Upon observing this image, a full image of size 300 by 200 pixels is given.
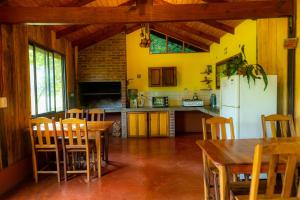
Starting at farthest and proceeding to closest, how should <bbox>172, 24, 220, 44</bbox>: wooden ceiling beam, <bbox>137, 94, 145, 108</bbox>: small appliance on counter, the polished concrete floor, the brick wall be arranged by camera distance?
1. <bbox>137, 94, 145, 108</bbox>: small appliance on counter
2. the brick wall
3. <bbox>172, 24, 220, 44</bbox>: wooden ceiling beam
4. the polished concrete floor

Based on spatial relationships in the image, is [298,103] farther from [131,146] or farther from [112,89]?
[112,89]

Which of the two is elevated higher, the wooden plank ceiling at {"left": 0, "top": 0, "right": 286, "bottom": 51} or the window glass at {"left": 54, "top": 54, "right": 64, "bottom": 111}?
the wooden plank ceiling at {"left": 0, "top": 0, "right": 286, "bottom": 51}

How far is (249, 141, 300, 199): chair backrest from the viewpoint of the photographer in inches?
62.3

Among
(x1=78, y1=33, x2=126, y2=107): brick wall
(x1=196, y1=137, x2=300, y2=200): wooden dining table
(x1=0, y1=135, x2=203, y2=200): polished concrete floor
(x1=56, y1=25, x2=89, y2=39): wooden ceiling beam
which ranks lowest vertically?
(x1=0, y1=135, x2=203, y2=200): polished concrete floor

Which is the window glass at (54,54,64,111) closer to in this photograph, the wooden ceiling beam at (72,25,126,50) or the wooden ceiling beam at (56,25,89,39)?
the wooden ceiling beam at (56,25,89,39)

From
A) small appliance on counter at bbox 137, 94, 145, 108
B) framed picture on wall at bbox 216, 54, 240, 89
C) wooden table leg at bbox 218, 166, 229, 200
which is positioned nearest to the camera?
wooden table leg at bbox 218, 166, 229, 200

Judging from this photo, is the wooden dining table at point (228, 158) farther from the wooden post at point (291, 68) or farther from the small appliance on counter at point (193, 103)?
the small appliance on counter at point (193, 103)

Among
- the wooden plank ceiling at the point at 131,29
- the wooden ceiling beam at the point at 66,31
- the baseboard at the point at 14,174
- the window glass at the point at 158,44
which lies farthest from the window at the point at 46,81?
the window glass at the point at 158,44

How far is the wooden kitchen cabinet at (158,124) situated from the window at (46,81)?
2.23 metres

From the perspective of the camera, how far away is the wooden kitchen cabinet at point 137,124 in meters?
6.92

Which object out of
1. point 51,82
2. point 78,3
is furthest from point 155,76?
point 78,3

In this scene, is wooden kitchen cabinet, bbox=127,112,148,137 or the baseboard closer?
the baseboard

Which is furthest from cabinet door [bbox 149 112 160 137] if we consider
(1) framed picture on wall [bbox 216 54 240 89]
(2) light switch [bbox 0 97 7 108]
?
(2) light switch [bbox 0 97 7 108]

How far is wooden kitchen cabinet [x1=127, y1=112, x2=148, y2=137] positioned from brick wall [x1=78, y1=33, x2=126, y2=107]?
41 cm
